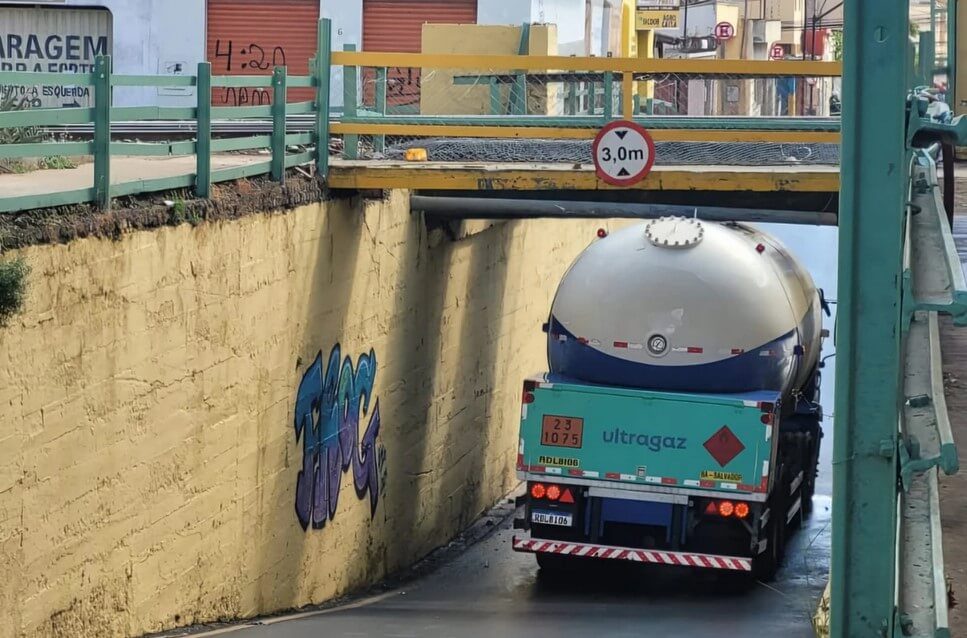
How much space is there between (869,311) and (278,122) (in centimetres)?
1002

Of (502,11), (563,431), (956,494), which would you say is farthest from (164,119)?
(502,11)

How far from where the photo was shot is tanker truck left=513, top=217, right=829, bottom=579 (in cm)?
1345

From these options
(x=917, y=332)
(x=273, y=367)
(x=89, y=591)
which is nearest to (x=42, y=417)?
(x=89, y=591)

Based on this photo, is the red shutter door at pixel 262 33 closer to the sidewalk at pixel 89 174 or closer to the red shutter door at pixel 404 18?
the red shutter door at pixel 404 18

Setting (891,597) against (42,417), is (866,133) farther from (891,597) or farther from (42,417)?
(42,417)

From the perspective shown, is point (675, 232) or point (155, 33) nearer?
point (675, 232)

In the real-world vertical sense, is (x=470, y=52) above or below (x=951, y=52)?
above

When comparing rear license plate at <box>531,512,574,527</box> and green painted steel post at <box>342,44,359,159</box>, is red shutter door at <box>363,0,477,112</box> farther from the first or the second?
rear license plate at <box>531,512,574,527</box>

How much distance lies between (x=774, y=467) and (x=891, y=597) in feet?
35.6

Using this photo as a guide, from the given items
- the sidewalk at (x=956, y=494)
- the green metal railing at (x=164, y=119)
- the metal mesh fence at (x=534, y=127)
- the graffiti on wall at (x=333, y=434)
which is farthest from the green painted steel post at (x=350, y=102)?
the sidewalk at (x=956, y=494)

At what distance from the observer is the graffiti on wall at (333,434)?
13023 mm

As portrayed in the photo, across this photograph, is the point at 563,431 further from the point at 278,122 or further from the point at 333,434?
the point at 278,122

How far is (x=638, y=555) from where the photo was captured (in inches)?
540

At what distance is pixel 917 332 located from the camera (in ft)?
13.9
